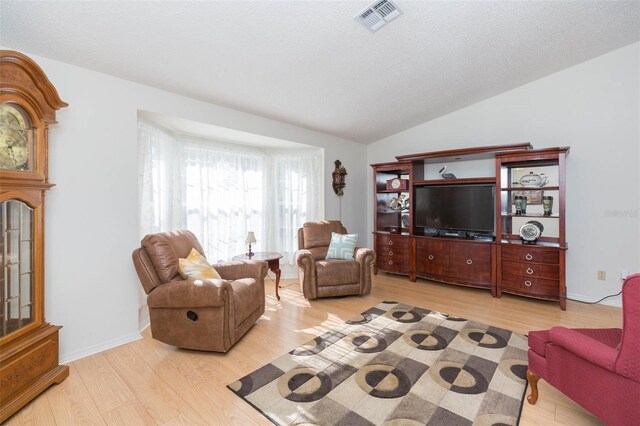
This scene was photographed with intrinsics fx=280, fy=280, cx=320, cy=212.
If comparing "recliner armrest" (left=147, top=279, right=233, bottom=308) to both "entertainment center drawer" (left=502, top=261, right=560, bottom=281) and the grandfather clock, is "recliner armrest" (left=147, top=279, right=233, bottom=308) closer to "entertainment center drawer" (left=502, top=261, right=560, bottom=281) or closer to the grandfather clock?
the grandfather clock

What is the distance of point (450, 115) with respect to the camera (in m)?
4.47

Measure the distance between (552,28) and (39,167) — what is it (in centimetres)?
435

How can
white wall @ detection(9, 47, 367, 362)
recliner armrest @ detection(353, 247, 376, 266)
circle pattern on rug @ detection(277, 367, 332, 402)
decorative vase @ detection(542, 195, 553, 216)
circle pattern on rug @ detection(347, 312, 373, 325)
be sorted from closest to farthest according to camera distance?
circle pattern on rug @ detection(277, 367, 332, 402), white wall @ detection(9, 47, 367, 362), circle pattern on rug @ detection(347, 312, 373, 325), decorative vase @ detection(542, 195, 553, 216), recliner armrest @ detection(353, 247, 376, 266)

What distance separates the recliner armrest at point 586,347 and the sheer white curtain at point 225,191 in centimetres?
349

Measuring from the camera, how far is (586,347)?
4.50 ft

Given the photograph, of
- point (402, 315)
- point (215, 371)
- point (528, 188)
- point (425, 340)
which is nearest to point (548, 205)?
point (528, 188)

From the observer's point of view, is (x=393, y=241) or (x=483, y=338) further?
(x=393, y=241)

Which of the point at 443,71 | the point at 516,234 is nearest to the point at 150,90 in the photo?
the point at 443,71

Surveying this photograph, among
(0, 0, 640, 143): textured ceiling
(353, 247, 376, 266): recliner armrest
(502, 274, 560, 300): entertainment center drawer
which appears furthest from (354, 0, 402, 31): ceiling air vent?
(502, 274, 560, 300): entertainment center drawer

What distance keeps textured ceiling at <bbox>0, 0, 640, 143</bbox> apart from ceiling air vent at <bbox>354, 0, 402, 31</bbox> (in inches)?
2.4

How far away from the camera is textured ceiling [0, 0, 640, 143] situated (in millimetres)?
1886

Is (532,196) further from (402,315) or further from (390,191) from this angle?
(402,315)

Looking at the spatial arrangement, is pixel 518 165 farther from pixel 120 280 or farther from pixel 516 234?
pixel 120 280

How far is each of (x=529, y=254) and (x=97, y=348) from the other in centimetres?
459
